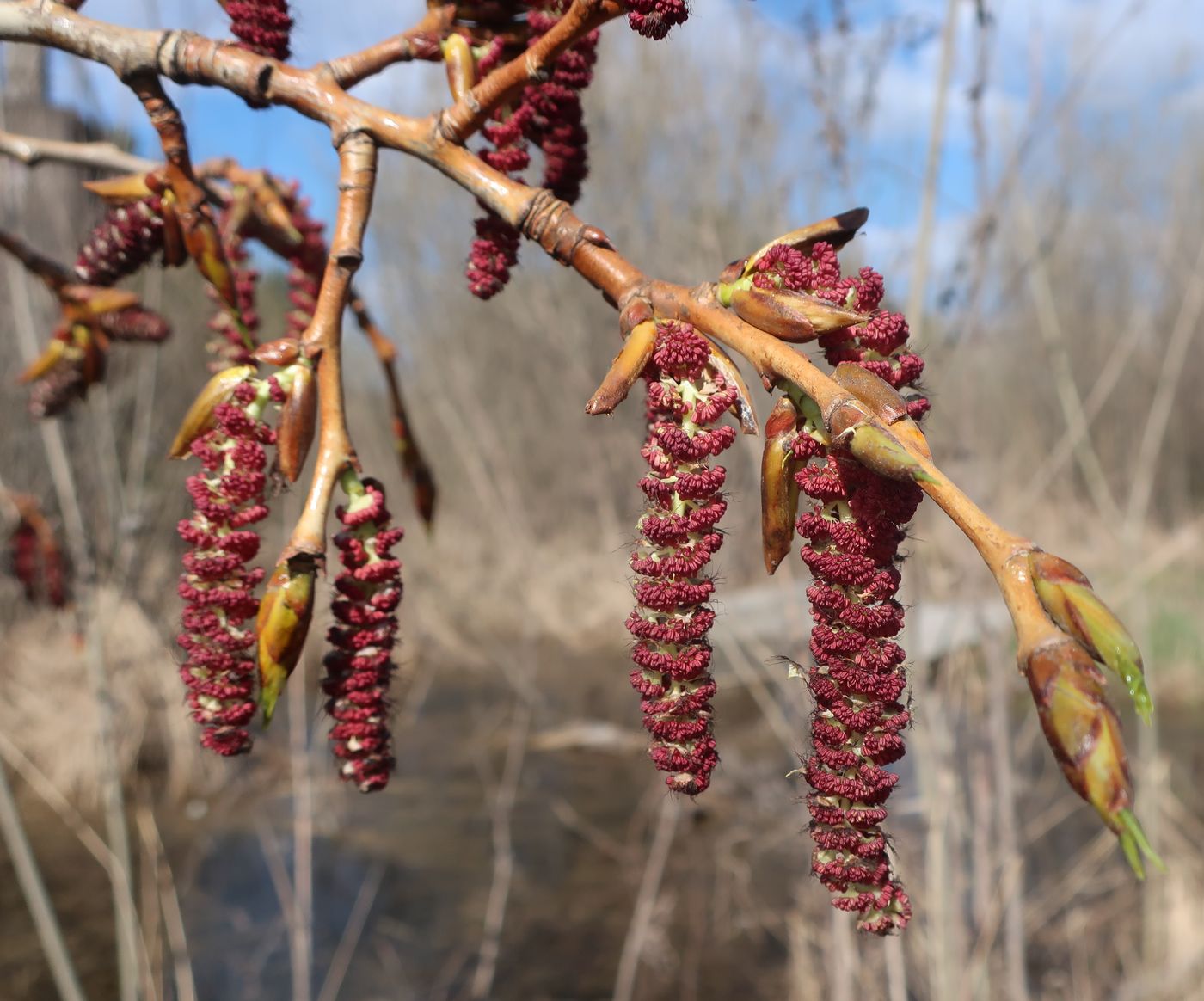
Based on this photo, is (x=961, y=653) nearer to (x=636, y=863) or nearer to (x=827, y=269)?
(x=827, y=269)

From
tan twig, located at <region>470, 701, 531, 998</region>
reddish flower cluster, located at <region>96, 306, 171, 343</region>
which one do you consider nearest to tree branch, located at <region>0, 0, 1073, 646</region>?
reddish flower cluster, located at <region>96, 306, 171, 343</region>

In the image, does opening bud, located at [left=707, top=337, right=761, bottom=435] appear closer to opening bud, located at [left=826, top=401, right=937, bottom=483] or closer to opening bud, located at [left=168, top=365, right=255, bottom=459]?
opening bud, located at [left=826, top=401, right=937, bottom=483]

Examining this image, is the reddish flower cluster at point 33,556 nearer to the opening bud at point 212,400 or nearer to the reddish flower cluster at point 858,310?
the opening bud at point 212,400

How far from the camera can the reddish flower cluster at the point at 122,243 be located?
1.95ft

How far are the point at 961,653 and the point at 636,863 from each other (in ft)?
8.03

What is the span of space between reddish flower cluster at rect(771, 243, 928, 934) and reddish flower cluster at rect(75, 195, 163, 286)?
15.4 inches

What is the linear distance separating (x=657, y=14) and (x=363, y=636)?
0.91 ft

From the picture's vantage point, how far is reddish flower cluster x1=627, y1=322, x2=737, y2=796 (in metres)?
0.37

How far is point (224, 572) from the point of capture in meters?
0.44

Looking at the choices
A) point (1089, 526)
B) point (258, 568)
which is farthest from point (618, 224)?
point (258, 568)

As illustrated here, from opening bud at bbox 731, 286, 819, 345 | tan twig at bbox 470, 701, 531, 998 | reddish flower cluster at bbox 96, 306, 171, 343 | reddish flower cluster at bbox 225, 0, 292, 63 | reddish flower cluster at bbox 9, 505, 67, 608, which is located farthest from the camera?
tan twig at bbox 470, 701, 531, 998

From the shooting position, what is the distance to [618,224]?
4.86m

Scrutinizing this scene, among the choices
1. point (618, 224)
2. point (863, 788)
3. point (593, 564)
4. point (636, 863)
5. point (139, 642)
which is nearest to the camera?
point (863, 788)

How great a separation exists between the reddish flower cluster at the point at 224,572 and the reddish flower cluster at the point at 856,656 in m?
0.23
